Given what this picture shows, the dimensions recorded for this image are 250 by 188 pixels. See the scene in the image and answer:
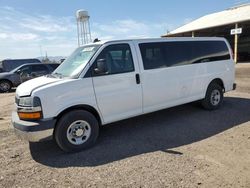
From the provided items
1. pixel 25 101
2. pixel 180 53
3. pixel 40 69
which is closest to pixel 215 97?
pixel 180 53

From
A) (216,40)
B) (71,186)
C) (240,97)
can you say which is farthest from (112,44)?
(240,97)

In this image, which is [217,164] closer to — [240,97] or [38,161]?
[38,161]

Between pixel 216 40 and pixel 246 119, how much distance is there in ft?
7.90

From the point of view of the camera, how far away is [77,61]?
5.37 metres

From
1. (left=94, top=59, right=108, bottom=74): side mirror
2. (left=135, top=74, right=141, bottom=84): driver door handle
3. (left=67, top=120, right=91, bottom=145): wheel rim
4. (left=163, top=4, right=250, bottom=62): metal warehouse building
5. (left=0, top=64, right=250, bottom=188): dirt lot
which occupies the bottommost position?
(left=0, top=64, right=250, bottom=188): dirt lot

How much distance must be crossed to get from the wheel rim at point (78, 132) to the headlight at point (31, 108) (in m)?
0.66

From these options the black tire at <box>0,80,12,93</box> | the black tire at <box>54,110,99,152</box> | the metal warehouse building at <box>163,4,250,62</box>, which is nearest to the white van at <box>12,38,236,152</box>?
the black tire at <box>54,110,99,152</box>

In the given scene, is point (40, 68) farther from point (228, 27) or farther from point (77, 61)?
point (228, 27)

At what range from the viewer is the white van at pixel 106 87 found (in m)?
4.55

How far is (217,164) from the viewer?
410 centimetres

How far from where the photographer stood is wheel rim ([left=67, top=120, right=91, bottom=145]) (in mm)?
4844

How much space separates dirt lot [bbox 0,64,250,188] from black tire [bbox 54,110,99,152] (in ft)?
0.52

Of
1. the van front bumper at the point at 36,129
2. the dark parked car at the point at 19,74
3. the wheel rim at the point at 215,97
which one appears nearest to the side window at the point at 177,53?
the wheel rim at the point at 215,97

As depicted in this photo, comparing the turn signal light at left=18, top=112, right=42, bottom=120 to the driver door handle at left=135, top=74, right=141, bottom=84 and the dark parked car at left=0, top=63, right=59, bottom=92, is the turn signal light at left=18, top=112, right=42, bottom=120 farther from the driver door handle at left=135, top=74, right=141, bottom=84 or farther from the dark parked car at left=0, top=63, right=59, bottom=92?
the dark parked car at left=0, top=63, right=59, bottom=92
